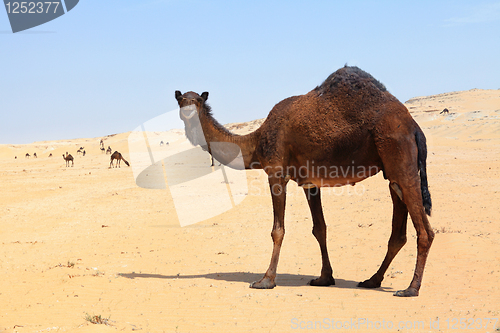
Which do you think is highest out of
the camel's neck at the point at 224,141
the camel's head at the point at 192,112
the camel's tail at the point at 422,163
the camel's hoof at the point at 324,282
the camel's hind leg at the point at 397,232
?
the camel's head at the point at 192,112

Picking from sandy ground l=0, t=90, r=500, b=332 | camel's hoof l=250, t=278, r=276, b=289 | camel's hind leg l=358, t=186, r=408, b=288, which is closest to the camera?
sandy ground l=0, t=90, r=500, b=332

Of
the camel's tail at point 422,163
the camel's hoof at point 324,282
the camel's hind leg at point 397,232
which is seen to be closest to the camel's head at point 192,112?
the camel's hoof at point 324,282

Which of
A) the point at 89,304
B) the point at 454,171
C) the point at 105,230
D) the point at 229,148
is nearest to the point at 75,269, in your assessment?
the point at 89,304

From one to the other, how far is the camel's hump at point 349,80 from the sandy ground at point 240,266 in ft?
11.1

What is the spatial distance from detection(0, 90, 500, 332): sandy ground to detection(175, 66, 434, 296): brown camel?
0.88 m

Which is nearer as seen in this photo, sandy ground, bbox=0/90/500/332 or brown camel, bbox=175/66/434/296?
sandy ground, bbox=0/90/500/332

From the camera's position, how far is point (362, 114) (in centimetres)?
734

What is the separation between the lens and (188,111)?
849cm

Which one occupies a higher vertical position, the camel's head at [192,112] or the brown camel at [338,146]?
the camel's head at [192,112]

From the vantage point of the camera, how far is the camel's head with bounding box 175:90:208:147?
27.9ft

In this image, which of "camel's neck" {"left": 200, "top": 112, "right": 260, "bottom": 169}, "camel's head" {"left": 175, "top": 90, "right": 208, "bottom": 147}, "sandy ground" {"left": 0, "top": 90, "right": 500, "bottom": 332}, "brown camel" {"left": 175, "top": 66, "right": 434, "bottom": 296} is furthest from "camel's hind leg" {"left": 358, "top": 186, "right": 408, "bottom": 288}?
"camel's head" {"left": 175, "top": 90, "right": 208, "bottom": 147}

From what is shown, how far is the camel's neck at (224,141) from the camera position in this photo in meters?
8.65

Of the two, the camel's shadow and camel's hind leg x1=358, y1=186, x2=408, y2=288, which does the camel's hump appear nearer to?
camel's hind leg x1=358, y1=186, x2=408, y2=288

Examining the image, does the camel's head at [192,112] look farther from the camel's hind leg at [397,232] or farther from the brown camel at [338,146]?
the camel's hind leg at [397,232]
